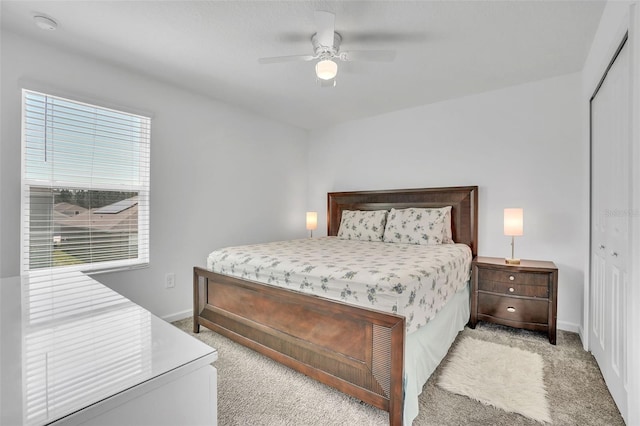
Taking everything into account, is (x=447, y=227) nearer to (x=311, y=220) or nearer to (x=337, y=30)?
(x=311, y=220)

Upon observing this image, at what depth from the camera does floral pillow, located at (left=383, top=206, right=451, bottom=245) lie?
3.21 meters

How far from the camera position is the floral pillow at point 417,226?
127 inches

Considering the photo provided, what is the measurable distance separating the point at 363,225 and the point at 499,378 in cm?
205

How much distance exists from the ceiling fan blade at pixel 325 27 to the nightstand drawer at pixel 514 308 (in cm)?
255

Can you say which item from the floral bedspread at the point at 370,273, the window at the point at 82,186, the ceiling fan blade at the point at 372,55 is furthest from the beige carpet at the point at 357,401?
the ceiling fan blade at the point at 372,55

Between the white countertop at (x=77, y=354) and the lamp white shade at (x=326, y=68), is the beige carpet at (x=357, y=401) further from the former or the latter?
the lamp white shade at (x=326, y=68)

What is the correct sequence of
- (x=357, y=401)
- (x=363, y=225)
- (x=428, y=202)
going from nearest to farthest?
(x=357, y=401) < (x=428, y=202) < (x=363, y=225)

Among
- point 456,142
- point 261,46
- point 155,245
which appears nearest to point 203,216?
point 155,245

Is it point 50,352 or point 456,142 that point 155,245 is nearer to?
point 50,352

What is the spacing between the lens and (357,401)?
1.79 meters

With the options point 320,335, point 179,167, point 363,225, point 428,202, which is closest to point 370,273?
point 320,335

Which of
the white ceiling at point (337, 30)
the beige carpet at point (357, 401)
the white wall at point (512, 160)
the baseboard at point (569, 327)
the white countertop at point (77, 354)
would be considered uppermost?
the white ceiling at point (337, 30)

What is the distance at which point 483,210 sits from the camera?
130 inches

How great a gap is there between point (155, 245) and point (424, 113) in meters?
3.36
